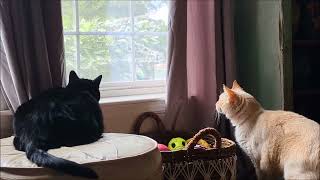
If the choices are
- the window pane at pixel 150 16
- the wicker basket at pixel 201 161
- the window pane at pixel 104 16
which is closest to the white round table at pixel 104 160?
the wicker basket at pixel 201 161

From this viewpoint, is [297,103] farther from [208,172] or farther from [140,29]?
[140,29]

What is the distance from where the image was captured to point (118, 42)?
2.36 m

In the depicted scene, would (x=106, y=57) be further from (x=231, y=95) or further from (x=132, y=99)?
(x=231, y=95)

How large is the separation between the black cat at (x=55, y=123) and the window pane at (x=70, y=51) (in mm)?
599

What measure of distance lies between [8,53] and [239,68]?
1.38 metres

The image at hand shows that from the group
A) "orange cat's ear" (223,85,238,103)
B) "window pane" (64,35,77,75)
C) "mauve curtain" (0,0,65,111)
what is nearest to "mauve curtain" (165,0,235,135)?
"orange cat's ear" (223,85,238,103)

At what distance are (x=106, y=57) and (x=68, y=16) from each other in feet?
1.05

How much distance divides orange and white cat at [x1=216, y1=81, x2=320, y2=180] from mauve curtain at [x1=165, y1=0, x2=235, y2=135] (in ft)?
0.97

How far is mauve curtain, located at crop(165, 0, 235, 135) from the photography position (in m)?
2.17

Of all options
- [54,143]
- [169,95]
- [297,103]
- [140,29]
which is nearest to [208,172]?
[169,95]

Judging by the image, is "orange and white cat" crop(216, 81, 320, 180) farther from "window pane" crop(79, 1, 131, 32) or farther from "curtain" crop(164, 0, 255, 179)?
"window pane" crop(79, 1, 131, 32)

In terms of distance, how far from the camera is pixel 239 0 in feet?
7.90

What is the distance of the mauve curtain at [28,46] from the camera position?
5.42 feet

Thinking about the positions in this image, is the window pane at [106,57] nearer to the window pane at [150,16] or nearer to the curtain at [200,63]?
the window pane at [150,16]
